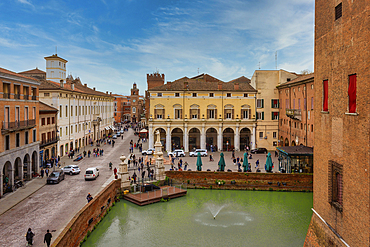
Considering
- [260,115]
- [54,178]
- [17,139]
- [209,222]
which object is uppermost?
[260,115]

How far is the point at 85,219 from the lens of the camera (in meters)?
16.7

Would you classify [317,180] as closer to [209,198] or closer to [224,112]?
[209,198]

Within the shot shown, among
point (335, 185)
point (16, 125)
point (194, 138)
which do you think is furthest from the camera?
point (194, 138)

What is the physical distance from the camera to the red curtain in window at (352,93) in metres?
10.6

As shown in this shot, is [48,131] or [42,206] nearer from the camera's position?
[42,206]

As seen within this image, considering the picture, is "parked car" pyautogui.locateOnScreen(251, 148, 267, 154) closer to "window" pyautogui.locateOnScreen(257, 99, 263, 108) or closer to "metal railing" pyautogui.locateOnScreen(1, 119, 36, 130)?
"window" pyautogui.locateOnScreen(257, 99, 263, 108)

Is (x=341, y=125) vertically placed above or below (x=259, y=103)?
below

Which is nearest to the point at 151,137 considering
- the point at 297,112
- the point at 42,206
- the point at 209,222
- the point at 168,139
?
the point at 168,139

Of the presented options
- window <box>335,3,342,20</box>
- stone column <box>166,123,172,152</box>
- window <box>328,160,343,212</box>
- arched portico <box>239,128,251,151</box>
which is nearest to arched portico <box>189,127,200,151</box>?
stone column <box>166,123,172,152</box>

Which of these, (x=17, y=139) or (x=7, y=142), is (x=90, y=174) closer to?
(x=17, y=139)

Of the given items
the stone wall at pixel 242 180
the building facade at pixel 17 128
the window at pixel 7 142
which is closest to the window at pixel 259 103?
the stone wall at pixel 242 180

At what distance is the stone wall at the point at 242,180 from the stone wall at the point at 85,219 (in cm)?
757

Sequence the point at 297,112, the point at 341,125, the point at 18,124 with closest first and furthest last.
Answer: the point at 341,125
the point at 18,124
the point at 297,112

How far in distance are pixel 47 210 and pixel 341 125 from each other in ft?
58.5
